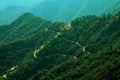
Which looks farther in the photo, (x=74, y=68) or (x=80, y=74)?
(x=74, y=68)

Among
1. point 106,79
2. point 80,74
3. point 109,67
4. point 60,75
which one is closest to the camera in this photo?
point 106,79

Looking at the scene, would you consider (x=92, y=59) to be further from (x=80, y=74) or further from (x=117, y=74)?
(x=117, y=74)

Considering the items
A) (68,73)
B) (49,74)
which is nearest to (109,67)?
(68,73)

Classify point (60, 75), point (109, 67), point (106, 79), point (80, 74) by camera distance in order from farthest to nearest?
point (60, 75) < point (80, 74) < point (109, 67) < point (106, 79)

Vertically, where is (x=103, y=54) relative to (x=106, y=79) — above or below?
above

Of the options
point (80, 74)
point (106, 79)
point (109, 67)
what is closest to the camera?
point (106, 79)

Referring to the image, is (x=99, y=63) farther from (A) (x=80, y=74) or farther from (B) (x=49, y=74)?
(B) (x=49, y=74)

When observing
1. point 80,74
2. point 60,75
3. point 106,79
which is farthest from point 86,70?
point 106,79

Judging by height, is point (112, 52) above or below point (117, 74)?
above

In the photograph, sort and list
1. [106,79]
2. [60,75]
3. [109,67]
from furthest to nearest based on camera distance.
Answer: [60,75]
[109,67]
[106,79]
